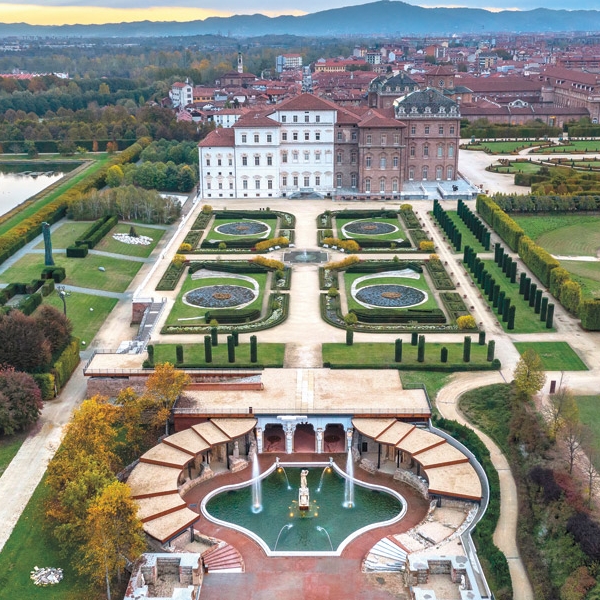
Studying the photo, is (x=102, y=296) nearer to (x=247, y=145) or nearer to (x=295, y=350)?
(x=295, y=350)

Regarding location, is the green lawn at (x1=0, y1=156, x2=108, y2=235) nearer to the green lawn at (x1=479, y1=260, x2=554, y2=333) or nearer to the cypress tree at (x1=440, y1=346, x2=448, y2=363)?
the green lawn at (x1=479, y1=260, x2=554, y2=333)

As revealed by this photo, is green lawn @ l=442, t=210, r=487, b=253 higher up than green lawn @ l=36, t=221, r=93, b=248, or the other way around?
green lawn @ l=442, t=210, r=487, b=253

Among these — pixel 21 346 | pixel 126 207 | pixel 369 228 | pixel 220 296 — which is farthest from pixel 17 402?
pixel 126 207

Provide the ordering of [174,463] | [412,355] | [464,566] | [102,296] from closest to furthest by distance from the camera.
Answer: [464,566]
[174,463]
[412,355]
[102,296]

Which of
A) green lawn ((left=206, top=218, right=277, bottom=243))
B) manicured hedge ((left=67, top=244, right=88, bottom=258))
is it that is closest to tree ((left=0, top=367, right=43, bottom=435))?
manicured hedge ((left=67, top=244, right=88, bottom=258))

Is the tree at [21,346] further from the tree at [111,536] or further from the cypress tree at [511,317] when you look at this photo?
the cypress tree at [511,317]

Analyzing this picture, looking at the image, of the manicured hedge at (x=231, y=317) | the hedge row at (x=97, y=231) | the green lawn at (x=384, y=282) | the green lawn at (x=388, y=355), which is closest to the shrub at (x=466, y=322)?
the green lawn at (x=388, y=355)

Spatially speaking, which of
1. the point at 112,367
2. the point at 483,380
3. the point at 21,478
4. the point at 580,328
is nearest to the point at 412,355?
the point at 483,380

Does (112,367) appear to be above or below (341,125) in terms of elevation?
below
